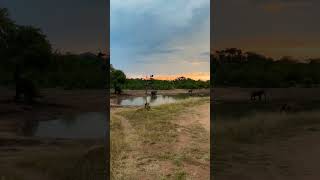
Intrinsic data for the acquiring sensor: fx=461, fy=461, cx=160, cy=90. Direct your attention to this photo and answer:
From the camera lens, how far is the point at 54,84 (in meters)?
4.83

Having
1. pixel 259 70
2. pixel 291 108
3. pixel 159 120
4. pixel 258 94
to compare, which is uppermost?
pixel 259 70

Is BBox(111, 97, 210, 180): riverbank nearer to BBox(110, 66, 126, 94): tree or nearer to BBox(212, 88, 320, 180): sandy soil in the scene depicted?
BBox(110, 66, 126, 94): tree

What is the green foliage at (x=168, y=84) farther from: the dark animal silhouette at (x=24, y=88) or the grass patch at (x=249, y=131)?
the dark animal silhouette at (x=24, y=88)

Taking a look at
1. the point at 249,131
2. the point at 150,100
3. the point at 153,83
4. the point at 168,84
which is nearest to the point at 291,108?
the point at 249,131

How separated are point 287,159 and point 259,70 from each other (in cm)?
114

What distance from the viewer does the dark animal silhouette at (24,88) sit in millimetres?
4590

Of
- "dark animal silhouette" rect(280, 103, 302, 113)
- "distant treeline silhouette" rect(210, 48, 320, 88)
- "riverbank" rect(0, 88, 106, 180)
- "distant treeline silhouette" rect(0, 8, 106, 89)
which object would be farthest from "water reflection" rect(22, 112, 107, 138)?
"dark animal silhouette" rect(280, 103, 302, 113)

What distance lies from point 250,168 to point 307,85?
1.28 m

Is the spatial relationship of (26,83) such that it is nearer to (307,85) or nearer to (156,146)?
(307,85)

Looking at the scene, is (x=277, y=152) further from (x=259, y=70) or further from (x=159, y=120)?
(x=159, y=120)

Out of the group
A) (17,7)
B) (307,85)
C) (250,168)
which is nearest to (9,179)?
(17,7)

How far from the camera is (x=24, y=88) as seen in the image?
Result: 465 centimetres

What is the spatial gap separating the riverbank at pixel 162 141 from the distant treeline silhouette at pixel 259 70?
364 cm

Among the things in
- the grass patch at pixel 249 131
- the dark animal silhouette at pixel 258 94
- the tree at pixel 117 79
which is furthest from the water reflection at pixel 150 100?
the dark animal silhouette at pixel 258 94
